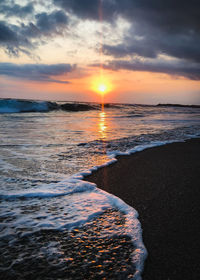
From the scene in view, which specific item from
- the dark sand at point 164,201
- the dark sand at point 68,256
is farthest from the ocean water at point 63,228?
the dark sand at point 164,201

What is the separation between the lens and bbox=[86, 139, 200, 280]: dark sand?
1.40m

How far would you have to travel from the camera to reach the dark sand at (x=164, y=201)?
→ 4.58 ft

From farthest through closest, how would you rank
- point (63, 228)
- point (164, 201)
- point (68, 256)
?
point (164, 201), point (63, 228), point (68, 256)

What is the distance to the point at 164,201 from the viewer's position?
2.36 metres

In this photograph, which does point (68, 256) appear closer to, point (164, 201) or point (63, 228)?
point (63, 228)

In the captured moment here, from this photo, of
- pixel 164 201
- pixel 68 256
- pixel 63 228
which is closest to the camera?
pixel 68 256

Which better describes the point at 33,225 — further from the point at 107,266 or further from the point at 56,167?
the point at 56,167

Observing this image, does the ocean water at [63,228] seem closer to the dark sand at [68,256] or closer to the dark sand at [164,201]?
the dark sand at [68,256]

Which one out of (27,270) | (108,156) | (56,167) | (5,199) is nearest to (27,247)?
(27,270)

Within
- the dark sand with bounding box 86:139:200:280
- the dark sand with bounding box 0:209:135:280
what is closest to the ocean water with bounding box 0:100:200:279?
the dark sand with bounding box 0:209:135:280

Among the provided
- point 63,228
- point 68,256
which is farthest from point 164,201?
point 68,256

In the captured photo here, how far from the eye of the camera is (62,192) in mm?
2580

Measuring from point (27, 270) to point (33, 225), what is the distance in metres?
0.55

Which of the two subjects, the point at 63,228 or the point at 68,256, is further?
the point at 63,228
